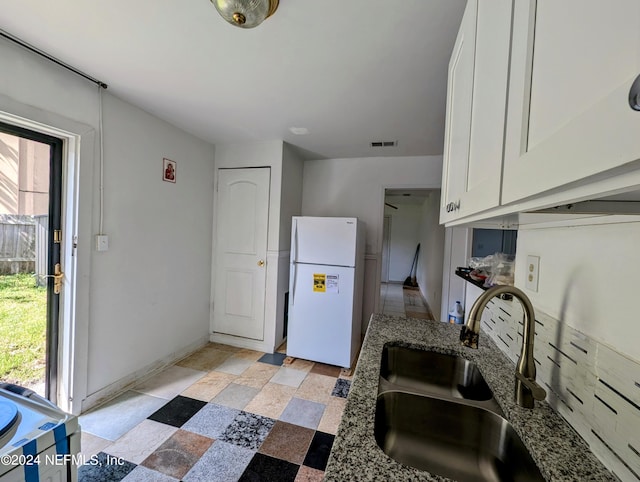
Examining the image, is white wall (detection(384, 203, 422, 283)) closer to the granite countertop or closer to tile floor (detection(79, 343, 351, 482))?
tile floor (detection(79, 343, 351, 482))

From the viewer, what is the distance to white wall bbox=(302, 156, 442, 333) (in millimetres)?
3121

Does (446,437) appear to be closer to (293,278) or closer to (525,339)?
(525,339)

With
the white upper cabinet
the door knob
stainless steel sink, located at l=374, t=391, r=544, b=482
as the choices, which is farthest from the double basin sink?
the door knob

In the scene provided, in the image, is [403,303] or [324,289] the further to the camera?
[403,303]

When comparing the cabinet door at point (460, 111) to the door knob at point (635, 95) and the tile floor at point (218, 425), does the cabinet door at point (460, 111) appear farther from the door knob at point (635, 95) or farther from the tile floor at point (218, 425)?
the tile floor at point (218, 425)

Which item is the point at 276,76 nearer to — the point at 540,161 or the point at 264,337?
the point at 540,161

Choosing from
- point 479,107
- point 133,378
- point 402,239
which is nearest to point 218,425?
point 133,378

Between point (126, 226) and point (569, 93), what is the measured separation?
2.51 meters

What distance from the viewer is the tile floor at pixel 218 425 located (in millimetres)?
1455

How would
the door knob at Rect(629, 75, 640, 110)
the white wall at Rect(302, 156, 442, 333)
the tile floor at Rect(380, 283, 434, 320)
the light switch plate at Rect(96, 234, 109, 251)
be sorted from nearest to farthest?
the door knob at Rect(629, 75, 640, 110)
the light switch plate at Rect(96, 234, 109, 251)
the white wall at Rect(302, 156, 442, 333)
the tile floor at Rect(380, 283, 434, 320)

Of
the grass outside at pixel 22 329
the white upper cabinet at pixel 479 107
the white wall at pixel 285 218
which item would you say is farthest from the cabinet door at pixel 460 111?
the grass outside at pixel 22 329

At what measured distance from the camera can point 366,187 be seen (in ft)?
10.7

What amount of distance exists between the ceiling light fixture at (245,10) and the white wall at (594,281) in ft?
4.43

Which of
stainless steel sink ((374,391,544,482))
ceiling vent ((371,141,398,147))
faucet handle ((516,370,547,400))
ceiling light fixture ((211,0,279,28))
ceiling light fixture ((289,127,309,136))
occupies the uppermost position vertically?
ceiling vent ((371,141,398,147))
